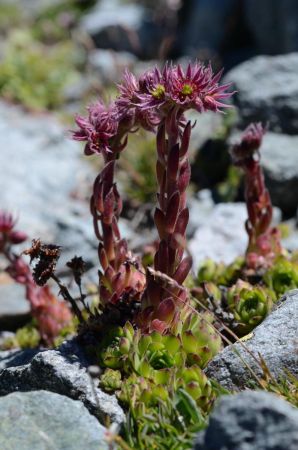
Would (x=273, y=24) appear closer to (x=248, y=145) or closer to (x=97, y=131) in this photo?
(x=248, y=145)

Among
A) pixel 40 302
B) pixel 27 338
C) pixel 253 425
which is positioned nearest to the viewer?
pixel 253 425

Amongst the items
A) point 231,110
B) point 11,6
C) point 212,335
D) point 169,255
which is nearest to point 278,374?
point 212,335

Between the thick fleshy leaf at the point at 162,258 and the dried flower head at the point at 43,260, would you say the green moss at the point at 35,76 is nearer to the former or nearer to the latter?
the dried flower head at the point at 43,260

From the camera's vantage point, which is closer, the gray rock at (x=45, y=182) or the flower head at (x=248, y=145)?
the flower head at (x=248, y=145)

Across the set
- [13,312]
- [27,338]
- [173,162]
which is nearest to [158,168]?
[173,162]

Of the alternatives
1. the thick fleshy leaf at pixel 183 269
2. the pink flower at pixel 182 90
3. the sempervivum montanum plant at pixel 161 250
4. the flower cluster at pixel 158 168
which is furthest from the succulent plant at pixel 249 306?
the pink flower at pixel 182 90

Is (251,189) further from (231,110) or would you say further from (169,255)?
(231,110)

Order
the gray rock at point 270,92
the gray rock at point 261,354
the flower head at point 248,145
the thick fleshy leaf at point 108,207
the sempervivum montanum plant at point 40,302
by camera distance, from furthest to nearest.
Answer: the gray rock at point 270,92 < the sempervivum montanum plant at point 40,302 < the flower head at point 248,145 < the thick fleshy leaf at point 108,207 < the gray rock at point 261,354
